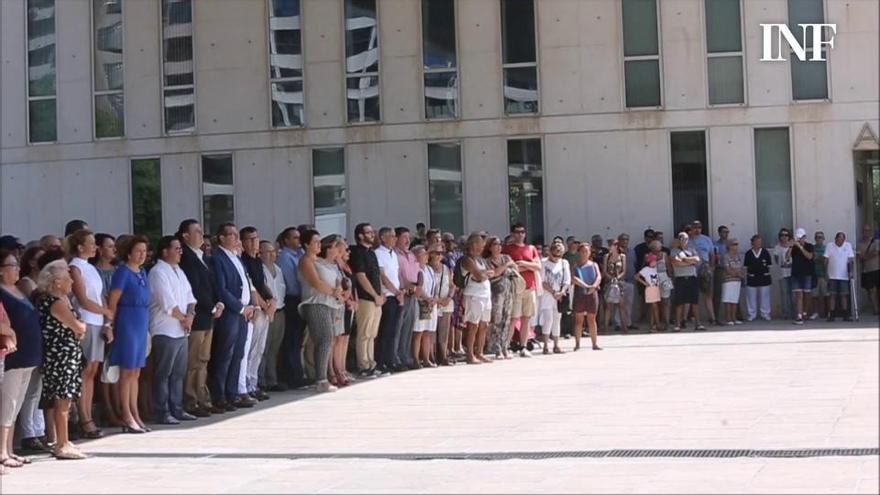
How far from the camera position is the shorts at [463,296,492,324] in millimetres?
19234

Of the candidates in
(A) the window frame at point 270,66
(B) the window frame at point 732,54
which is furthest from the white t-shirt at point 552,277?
(A) the window frame at point 270,66

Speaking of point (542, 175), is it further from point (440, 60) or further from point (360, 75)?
point (360, 75)

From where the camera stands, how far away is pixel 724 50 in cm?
2728

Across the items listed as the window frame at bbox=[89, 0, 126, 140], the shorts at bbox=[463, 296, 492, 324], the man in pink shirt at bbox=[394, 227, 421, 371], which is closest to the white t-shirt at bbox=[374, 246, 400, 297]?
the man in pink shirt at bbox=[394, 227, 421, 371]

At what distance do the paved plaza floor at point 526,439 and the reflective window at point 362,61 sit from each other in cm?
1209

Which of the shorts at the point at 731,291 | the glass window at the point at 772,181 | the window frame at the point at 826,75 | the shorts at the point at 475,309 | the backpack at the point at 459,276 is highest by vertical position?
the window frame at the point at 826,75

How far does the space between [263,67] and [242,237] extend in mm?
14125

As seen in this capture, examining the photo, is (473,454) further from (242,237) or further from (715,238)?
(715,238)

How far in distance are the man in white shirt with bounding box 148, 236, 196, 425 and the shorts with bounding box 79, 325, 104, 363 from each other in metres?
0.90

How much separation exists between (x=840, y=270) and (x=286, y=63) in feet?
41.3

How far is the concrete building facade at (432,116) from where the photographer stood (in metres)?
26.9

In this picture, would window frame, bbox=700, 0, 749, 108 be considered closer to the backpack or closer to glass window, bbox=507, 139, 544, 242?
glass window, bbox=507, 139, 544, 242

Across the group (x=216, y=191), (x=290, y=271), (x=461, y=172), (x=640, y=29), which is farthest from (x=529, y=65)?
(x=290, y=271)

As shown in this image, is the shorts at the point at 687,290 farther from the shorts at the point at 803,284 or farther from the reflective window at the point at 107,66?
the reflective window at the point at 107,66
